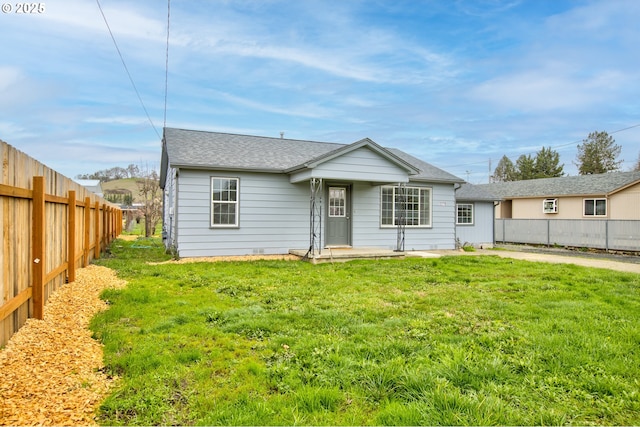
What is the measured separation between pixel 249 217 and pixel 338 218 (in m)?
3.03

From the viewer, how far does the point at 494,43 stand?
13.0 metres

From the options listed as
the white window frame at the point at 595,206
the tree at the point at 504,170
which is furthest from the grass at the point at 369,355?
the tree at the point at 504,170

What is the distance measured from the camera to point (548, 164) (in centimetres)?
4344

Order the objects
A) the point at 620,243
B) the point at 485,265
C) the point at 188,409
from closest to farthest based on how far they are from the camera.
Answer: the point at 188,409
the point at 485,265
the point at 620,243

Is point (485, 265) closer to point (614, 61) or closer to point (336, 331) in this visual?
point (336, 331)

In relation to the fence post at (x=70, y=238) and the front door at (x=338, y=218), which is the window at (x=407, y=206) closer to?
the front door at (x=338, y=218)

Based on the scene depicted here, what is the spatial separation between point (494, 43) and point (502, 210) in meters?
16.1

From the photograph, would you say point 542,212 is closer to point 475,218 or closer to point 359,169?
point 475,218

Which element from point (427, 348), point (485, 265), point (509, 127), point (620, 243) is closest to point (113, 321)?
point (427, 348)

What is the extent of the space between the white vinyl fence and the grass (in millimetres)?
11715

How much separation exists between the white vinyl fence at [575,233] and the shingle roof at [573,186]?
3751 millimetres

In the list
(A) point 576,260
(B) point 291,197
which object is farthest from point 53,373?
(A) point 576,260

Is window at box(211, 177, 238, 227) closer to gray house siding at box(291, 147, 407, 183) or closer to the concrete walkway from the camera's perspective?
gray house siding at box(291, 147, 407, 183)

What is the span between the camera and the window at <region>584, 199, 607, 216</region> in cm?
2023
